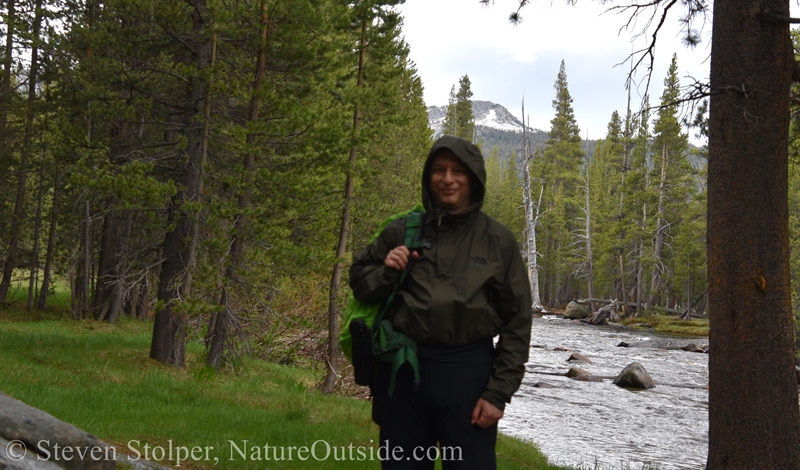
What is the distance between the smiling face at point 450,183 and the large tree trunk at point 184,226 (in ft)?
29.3

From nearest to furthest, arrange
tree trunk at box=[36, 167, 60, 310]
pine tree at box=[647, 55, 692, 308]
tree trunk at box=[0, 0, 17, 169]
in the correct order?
tree trunk at box=[0, 0, 17, 169]
tree trunk at box=[36, 167, 60, 310]
pine tree at box=[647, 55, 692, 308]

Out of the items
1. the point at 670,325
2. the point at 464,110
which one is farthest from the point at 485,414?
the point at 464,110

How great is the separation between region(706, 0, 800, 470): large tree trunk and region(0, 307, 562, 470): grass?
2.81 meters

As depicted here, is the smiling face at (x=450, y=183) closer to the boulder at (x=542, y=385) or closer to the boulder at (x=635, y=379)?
the boulder at (x=542, y=385)

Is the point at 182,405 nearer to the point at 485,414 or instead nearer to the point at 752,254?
the point at 485,414

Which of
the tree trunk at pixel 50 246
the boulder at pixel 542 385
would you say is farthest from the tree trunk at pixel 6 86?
the boulder at pixel 542 385

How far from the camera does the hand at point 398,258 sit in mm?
3209

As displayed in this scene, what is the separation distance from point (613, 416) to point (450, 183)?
12617 millimetres

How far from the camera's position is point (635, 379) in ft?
60.7

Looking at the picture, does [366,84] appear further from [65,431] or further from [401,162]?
[401,162]

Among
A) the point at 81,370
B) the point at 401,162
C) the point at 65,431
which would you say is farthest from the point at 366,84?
the point at 401,162

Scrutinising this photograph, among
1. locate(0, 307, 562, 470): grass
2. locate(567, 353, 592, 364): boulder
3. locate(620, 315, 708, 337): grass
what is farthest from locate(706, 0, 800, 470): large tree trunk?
locate(620, 315, 708, 337): grass

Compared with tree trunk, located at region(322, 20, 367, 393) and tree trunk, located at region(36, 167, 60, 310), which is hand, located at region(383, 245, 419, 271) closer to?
tree trunk, located at region(322, 20, 367, 393)

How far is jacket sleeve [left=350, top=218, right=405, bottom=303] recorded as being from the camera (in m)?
3.26
